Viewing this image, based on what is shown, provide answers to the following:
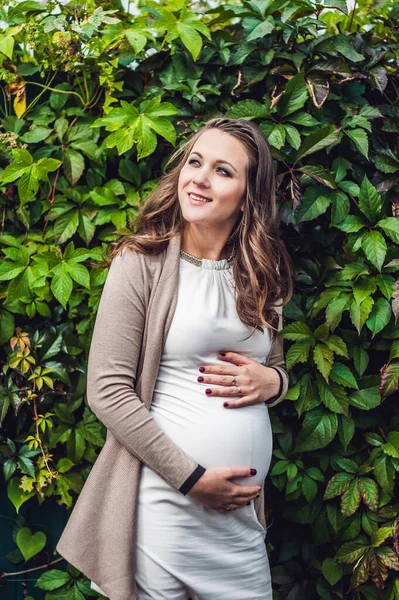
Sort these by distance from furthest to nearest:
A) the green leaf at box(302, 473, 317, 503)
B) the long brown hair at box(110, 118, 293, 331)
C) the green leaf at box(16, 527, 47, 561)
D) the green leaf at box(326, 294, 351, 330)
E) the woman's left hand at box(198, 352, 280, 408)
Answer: the green leaf at box(16, 527, 47, 561), the green leaf at box(302, 473, 317, 503), the green leaf at box(326, 294, 351, 330), the long brown hair at box(110, 118, 293, 331), the woman's left hand at box(198, 352, 280, 408)

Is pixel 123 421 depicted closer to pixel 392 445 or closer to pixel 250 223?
pixel 250 223

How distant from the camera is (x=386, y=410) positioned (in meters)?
1.98

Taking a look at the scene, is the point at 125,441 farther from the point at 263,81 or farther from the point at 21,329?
the point at 263,81

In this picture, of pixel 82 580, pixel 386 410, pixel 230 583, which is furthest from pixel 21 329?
pixel 386 410

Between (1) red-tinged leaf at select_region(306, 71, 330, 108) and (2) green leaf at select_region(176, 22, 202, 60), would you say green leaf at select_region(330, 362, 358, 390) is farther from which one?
(2) green leaf at select_region(176, 22, 202, 60)

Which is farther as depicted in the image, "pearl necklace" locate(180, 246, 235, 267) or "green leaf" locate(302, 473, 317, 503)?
"green leaf" locate(302, 473, 317, 503)

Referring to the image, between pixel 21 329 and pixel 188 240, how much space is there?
25.0 inches

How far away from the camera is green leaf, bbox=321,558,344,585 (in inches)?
77.8

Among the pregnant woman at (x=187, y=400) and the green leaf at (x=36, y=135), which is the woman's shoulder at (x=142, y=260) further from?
the green leaf at (x=36, y=135)

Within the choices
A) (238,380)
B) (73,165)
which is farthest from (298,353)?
(73,165)

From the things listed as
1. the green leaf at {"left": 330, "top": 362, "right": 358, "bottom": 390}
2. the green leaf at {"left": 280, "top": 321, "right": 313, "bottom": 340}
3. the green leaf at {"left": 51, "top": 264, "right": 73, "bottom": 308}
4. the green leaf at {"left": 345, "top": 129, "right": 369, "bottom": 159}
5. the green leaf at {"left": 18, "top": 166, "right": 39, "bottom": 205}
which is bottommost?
the green leaf at {"left": 330, "top": 362, "right": 358, "bottom": 390}

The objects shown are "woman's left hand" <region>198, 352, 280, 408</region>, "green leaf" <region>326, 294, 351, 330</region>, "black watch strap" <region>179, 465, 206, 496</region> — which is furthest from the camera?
→ "green leaf" <region>326, 294, 351, 330</region>

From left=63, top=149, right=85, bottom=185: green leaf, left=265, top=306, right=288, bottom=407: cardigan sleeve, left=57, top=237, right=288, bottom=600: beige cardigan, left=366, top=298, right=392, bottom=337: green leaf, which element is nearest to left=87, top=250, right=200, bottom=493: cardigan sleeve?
left=57, top=237, right=288, bottom=600: beige cardigan

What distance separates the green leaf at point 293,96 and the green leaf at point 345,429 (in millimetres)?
871
